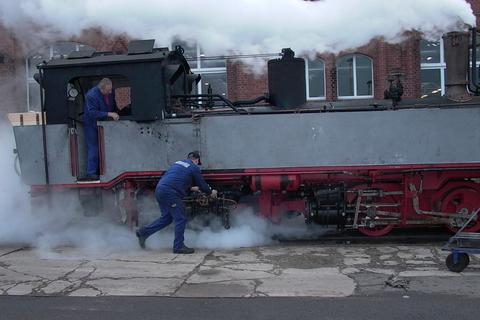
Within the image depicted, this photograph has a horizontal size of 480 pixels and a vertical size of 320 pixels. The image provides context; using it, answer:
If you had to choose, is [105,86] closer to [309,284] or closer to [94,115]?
[94,115]

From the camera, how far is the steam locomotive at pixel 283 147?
288 inches

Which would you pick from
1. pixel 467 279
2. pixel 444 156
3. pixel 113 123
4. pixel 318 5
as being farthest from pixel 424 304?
pixel 318 5

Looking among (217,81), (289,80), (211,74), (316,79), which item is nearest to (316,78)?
(316,79)

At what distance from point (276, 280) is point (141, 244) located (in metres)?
2.38

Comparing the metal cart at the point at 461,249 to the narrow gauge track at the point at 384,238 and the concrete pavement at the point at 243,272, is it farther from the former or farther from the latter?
the narrow gauge track at the point at 384,238

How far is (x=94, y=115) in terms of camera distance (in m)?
7.42

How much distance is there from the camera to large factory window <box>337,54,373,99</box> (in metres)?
16.6

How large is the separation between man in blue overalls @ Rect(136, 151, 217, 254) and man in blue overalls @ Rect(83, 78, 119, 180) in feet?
3.50

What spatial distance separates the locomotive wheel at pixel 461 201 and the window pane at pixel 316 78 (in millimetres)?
9085

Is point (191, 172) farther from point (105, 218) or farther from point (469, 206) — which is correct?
point (469, 206)

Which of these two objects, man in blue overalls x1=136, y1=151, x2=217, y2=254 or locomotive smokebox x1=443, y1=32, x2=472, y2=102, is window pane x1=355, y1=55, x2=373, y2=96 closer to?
locomotive smokebox x1=443, y1=32, x2=472, y2=102

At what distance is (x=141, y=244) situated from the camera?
292 inches

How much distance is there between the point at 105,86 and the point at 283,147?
2.58m

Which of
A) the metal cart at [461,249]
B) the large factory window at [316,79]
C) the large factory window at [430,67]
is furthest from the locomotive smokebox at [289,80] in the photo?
the large factory window at [430,67]
